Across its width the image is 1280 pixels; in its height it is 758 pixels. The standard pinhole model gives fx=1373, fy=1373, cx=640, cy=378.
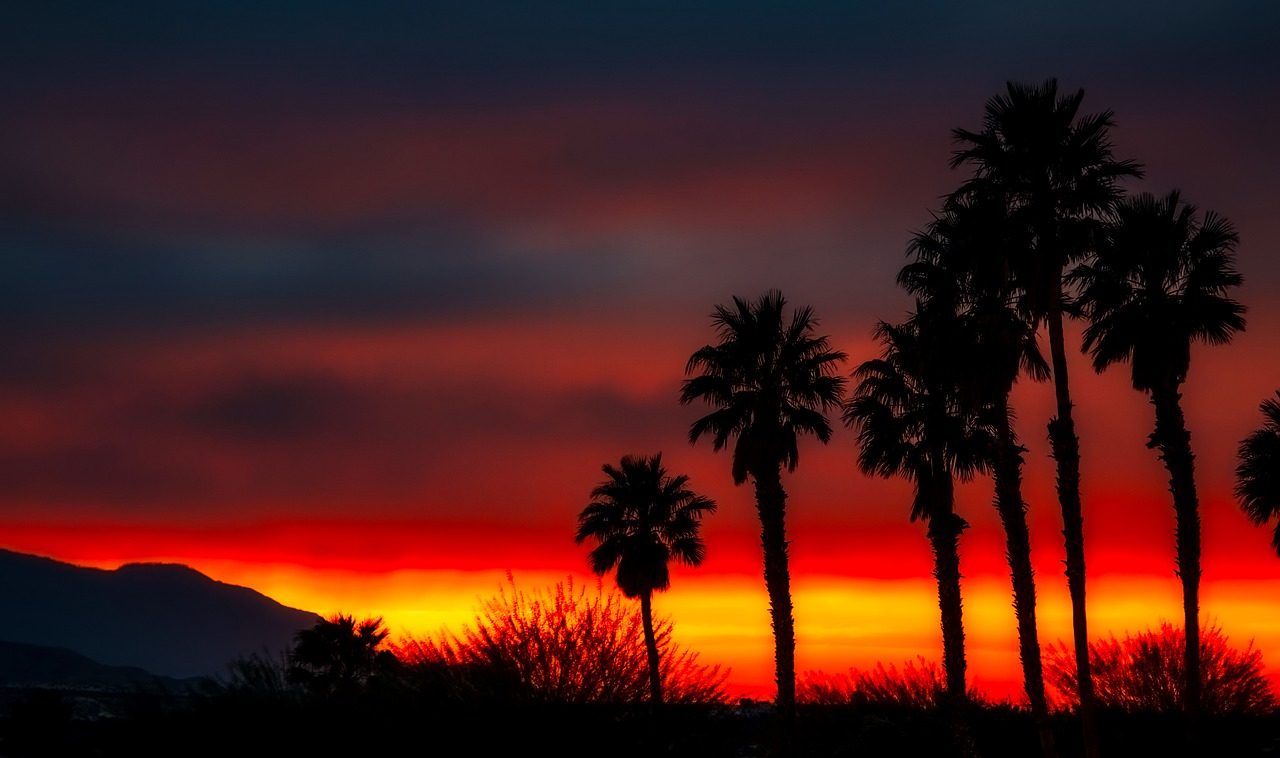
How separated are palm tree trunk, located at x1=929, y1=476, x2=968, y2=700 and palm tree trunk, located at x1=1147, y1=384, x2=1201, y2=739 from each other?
7.44 meters

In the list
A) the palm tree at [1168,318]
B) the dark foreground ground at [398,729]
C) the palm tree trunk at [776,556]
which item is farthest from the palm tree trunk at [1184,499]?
the dark foreground ground at [398,729]

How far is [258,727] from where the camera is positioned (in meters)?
23.5

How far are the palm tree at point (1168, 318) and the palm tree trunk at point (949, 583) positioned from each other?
7.43m

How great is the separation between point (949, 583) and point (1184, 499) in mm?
8544

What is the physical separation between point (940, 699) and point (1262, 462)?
1883 cm

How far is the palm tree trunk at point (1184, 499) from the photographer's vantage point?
150 feet

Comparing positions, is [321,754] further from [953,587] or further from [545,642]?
[953,587]

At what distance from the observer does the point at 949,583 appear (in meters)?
49.3

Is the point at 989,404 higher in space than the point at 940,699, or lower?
higher

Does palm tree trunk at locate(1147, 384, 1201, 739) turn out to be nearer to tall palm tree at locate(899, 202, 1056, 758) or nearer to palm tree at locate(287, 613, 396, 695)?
tall palm tree at locate(899, 202, 1056, 758)

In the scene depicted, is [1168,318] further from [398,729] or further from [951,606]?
[398,729]

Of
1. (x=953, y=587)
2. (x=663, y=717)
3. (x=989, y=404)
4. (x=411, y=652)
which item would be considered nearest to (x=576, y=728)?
(x=663, y=717)

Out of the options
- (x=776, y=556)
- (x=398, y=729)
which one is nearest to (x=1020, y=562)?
(x=776, y=556)

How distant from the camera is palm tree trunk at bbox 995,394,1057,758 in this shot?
42.5 m
